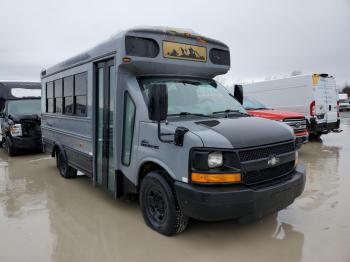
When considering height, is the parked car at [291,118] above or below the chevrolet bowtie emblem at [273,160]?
above

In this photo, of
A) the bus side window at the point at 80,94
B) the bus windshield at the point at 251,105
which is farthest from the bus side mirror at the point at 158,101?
the bus windshield at the point at 251,105

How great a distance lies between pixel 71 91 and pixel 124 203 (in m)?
2.57

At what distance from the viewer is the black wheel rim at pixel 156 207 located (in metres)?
4.25

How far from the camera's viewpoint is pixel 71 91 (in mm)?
6555

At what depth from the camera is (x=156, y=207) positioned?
14.4 feet

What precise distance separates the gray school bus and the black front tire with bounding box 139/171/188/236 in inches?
0.5

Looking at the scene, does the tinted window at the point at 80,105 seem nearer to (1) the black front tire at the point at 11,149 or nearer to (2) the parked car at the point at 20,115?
(2) the parked car at the point at 20,115

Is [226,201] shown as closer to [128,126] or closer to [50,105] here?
[128,126]

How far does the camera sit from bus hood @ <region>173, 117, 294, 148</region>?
3621 millimetres

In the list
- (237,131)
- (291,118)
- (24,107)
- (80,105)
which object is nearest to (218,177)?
(237,131)

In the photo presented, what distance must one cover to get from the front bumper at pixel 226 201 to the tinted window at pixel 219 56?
97.2 inches

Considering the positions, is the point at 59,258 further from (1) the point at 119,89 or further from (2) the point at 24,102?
(2) the point at 24,102

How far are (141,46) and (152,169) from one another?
5.74 ft

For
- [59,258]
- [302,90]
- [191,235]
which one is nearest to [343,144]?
[302,90]
